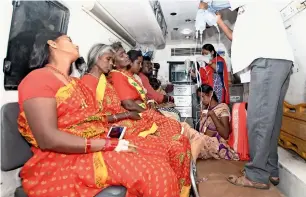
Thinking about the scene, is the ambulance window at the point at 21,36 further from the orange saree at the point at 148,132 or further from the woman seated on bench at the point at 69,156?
the orange saree at the point at 148,132

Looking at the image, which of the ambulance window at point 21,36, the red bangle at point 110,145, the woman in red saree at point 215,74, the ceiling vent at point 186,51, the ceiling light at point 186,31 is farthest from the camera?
the ceiling vent at point 186,51

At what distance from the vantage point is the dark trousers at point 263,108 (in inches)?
63.1

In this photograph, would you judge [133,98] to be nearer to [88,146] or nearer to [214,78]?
[88,146]

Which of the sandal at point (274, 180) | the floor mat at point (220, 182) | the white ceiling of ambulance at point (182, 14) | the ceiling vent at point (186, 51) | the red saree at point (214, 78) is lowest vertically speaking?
the floor mat at point (220, 182)

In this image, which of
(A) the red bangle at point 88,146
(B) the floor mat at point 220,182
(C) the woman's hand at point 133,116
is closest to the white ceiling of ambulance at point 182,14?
(C) the woman's hand at point 133,116

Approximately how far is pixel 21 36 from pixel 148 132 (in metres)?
1.09

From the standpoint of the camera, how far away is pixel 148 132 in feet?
5.75

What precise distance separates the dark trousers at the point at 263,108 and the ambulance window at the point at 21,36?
1.60 metres

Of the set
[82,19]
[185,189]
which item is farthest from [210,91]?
[82,19]

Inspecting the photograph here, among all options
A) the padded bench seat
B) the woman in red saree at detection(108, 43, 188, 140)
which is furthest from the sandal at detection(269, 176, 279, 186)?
the padded bench seat

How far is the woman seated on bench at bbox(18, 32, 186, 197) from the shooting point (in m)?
1.03

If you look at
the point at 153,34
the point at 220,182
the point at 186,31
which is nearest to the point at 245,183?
the point at 220,182

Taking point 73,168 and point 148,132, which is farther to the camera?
point 148,132

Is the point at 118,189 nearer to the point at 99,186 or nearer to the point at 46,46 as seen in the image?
the point at 99,186
